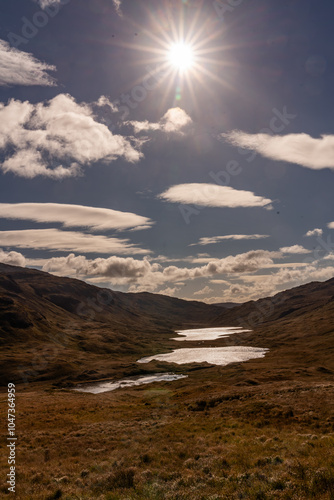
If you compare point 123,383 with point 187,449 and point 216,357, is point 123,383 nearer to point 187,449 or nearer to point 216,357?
point 216,357

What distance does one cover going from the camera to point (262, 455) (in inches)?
790

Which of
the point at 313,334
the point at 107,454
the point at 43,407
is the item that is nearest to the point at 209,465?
the point at 107,454

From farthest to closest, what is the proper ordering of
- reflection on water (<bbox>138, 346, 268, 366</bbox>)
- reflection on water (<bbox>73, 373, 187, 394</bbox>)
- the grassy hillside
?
reflection on water (<bbox>138, 346, 268, 366</bbox>), reflection on water (<bbox>73, 373, 187, 394</bbox>), the grassy hillside

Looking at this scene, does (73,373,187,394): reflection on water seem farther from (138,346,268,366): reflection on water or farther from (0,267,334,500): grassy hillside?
(0,267,334,500): grassy hillside

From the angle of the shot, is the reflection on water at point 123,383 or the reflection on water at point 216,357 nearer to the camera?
the reflection on water at point 123,383

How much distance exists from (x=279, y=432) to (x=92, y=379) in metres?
100

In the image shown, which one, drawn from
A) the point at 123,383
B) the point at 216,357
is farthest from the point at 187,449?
the point at 216,357

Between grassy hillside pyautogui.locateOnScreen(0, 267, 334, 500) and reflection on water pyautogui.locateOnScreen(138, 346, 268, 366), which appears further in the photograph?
reflection on water pyautogui.locateOnScreen(138, 346, 268, 366)

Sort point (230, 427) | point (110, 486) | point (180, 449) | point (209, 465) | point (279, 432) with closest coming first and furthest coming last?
point (110, 486) < point (209, 465) < point (180, 449) < point (279, 432) < point (230, 427)

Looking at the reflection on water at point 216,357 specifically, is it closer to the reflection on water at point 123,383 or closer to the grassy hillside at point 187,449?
the reflection on water at point 123,383

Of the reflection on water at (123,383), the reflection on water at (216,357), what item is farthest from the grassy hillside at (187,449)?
the reflection on water at (216,357)

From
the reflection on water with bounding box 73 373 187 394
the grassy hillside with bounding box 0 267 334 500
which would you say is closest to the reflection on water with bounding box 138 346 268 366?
the reflection on water with bounding box 73 373 187 394

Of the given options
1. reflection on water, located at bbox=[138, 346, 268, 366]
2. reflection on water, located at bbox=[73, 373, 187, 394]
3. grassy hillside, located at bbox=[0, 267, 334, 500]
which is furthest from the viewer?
reflection on water, located at bbox=[138, 346, 268, 366]

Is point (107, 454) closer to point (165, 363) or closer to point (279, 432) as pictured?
point (279, 432)
